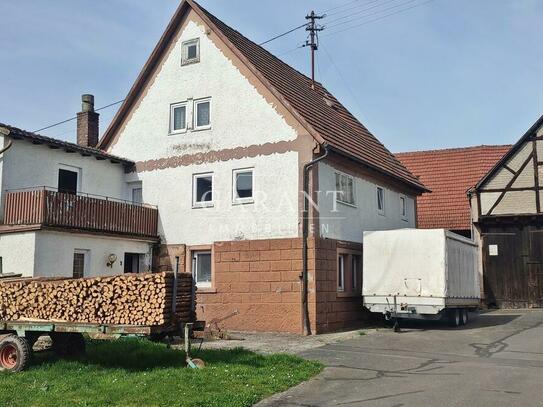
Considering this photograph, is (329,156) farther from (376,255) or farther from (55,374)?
(55,374)

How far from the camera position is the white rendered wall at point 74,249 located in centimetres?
1773

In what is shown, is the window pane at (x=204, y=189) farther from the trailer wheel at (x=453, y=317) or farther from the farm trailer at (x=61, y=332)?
the farm trailer at (x=61, y=332)

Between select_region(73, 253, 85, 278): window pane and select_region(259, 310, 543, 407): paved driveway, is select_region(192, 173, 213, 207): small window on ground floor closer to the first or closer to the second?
select_region(73, 253, 85, 278): window pane

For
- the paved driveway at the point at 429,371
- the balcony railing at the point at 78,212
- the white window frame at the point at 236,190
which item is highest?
the white window frame at the point at 236,190

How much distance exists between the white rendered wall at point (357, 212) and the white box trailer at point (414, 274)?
1.03 m

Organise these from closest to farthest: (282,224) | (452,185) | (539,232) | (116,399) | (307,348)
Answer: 1. (116,399)
2. (307,348)
3. (282,224)
4. (539,232)
5. (452,185)

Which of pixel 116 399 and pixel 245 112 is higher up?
pixel 245 112

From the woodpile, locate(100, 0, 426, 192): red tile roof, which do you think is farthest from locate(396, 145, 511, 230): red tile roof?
the woodpile

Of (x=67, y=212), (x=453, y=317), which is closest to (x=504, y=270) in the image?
(x=453, y=317)

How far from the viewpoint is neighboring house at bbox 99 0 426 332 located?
18141 mm

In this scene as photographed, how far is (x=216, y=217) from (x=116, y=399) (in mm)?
11095

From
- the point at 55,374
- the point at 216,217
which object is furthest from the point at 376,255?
the point at 55,374

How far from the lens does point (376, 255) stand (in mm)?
18516

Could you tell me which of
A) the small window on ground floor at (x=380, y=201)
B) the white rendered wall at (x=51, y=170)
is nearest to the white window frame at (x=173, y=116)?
the white rendered wall at (x=51, y=170)
